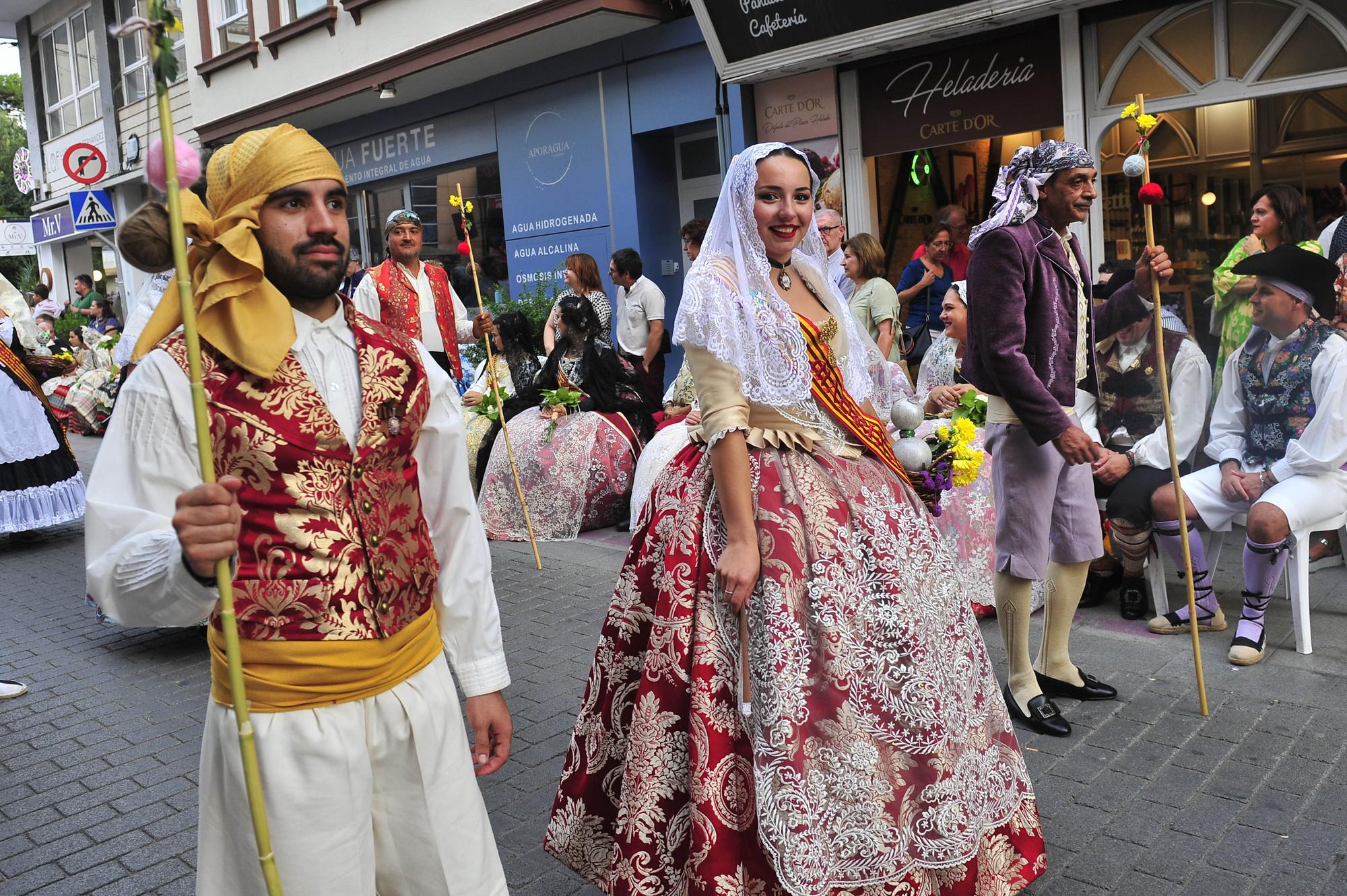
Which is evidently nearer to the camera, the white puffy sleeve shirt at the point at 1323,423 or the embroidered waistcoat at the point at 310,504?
the embroidered waistcoat at the point at 310,504

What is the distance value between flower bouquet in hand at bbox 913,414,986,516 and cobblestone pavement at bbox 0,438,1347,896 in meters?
1.09

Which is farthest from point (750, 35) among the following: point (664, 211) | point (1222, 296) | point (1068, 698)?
point (1068, 698)

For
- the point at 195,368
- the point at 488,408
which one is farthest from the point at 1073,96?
the point at 195,368

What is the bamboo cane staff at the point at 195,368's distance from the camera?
1578mm

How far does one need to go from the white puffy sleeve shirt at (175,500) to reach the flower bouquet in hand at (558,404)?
20.3 ft

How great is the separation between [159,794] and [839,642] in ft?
9.73

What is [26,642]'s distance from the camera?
684cm

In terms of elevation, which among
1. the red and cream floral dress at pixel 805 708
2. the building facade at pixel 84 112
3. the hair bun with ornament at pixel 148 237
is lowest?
the red and cream floral dress at pixel 805 708

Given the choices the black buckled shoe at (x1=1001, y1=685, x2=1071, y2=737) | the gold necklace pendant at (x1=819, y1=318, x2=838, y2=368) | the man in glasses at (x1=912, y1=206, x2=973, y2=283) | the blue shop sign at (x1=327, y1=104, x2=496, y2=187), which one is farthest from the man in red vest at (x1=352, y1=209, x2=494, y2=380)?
the blue shop sign at (x1=327, y1=104, x2=496, y2=187)

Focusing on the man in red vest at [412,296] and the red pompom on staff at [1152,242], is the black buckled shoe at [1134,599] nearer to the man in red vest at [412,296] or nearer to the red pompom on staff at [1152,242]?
the red pompom on staff at [1152,242]

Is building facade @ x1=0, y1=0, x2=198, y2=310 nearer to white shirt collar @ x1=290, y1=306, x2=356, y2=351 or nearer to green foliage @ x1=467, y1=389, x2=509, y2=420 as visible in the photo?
green foliage @ x1=467, y1=389, x2=509, y2=420

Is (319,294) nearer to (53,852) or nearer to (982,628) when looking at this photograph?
(53,852)

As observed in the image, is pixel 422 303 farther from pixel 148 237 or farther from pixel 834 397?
pixel 148 237

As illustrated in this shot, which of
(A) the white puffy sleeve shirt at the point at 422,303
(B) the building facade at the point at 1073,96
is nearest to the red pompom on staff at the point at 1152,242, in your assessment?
(B) the building facade at the point at 1073,96
